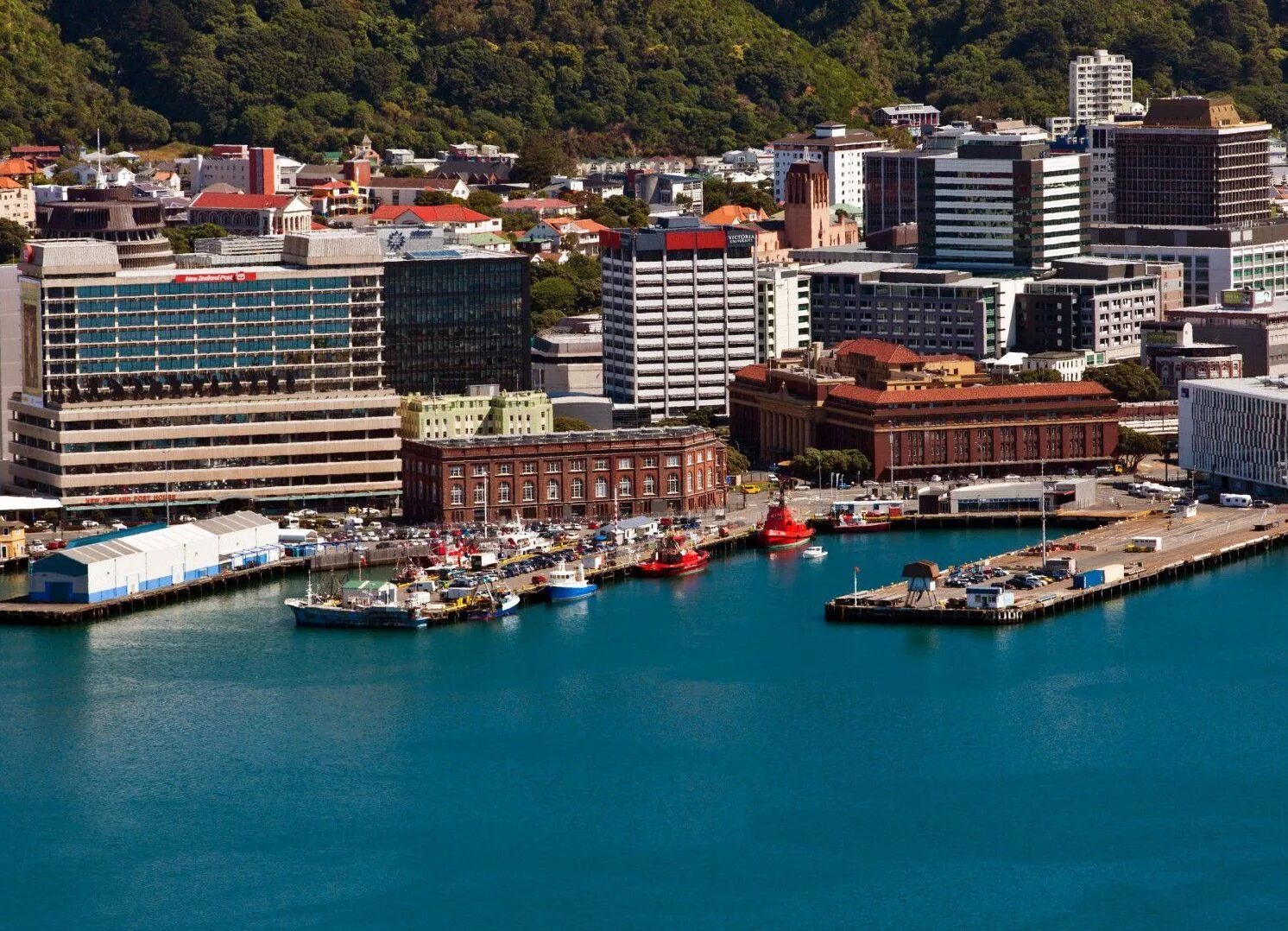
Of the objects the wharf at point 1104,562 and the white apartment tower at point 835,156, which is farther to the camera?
the white apartment tower at point 835,156

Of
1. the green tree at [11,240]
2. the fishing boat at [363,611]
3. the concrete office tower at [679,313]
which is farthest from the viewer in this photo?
the green tree at [11,240]

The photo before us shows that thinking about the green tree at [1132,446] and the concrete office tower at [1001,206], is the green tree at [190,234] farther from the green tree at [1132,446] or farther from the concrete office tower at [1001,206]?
the green tree at [1132,446]

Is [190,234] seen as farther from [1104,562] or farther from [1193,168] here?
[1104,562]

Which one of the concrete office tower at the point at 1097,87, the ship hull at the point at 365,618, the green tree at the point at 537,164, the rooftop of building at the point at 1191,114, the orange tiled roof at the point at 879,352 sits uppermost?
the concrete office tower at the point at 1097,87

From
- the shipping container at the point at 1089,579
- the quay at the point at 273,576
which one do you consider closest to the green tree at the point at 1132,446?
the quay at the point at 273,576

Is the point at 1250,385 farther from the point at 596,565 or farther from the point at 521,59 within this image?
the point at 521,59

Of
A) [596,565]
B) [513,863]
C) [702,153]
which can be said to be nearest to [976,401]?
[596,565]

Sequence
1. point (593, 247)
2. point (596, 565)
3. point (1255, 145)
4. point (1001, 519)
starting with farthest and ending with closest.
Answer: point (593, 247)
point (1255, 145)
point (1001, 519)
point (596, 565)
